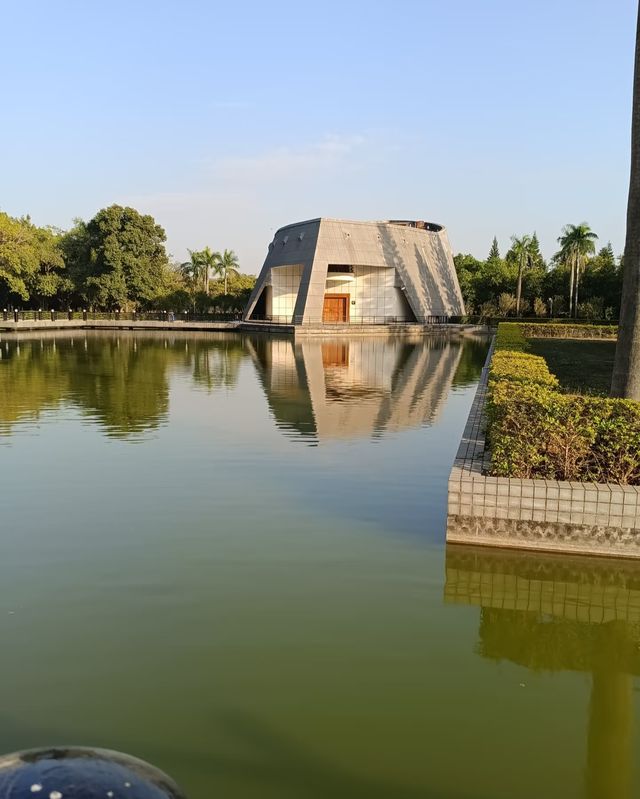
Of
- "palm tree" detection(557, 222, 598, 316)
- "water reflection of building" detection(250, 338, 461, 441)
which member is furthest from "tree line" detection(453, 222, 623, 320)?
"water reflection of building" detection(250, 338, 461, 441)

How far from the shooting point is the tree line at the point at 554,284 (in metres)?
44.6

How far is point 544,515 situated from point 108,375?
15.1 m

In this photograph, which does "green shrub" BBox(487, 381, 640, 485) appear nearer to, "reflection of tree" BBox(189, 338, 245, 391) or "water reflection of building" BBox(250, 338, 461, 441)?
"water reflection of building" BBox(250, 338, 461, 441)

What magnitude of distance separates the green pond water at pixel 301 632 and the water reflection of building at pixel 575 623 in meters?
0.02

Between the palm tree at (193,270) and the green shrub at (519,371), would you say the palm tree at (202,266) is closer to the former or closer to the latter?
the palm tree at (193,270)

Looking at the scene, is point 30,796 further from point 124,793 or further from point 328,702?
point 328,702

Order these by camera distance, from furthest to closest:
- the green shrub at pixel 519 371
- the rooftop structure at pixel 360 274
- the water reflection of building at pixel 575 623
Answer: the rooftop structure at pixel 360 274 → the green shrub at pixel 519 371 → the water reflection of building at pixel 575 623

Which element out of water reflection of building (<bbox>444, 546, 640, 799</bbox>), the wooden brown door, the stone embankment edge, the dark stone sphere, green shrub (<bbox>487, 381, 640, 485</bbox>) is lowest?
water reflection of building (<bbox>444, 546, 640, 799</bbox>)

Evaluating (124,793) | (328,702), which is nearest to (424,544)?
(328,702)

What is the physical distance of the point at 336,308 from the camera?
153 ft

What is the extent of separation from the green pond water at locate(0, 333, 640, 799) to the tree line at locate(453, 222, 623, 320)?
3866 centimetres

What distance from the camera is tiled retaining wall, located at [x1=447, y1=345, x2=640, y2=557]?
18.4 ft

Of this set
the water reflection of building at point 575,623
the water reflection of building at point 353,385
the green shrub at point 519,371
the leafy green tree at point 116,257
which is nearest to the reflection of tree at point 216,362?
the water reflection of building at point 353,385

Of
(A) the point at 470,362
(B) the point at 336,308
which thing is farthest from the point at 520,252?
(A) the point at 470,362
